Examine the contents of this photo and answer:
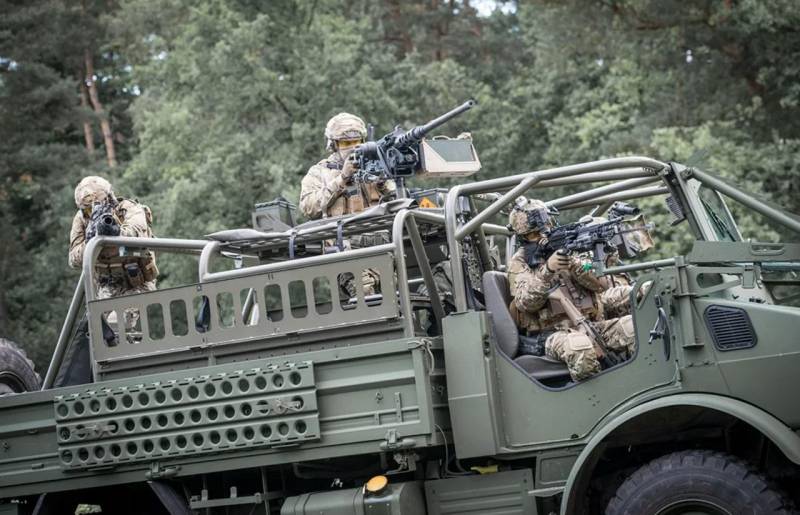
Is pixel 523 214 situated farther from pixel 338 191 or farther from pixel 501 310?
pixel 338 191

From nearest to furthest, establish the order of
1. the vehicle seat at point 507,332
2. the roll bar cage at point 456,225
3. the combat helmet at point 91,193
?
1. the roll bar cage at point 456,225
2. the vehicle seat at point 507,332
3. the combat helmet at point 91,193

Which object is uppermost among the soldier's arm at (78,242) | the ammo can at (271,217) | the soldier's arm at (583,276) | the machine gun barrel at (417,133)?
the machine gun barrel at (417,133)

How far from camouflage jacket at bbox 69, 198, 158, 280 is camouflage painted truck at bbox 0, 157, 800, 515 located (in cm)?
55

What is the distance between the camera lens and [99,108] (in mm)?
31016

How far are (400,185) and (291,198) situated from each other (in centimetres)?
1359

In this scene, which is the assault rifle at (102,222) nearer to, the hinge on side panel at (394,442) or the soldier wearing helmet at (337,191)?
the soldier wearing helmet at (337,191)

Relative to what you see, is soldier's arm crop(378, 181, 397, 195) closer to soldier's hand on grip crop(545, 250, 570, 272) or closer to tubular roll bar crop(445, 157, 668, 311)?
tubular roll bar crop(445, 157, 668, 311)

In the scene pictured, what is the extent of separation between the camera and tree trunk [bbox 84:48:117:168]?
98.0 feet

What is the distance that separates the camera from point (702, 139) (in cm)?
2194

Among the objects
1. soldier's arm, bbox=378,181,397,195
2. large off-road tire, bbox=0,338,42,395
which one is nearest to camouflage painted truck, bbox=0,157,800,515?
large off-road tire, bbox=0,338,42,395

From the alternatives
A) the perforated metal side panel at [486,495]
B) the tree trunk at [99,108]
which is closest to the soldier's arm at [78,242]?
the perforated metal side panel at [486,495]

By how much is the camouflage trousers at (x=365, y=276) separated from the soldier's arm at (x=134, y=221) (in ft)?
4.35

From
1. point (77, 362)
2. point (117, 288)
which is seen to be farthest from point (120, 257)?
point (77, 362)

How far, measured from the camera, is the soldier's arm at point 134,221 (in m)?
9.05
